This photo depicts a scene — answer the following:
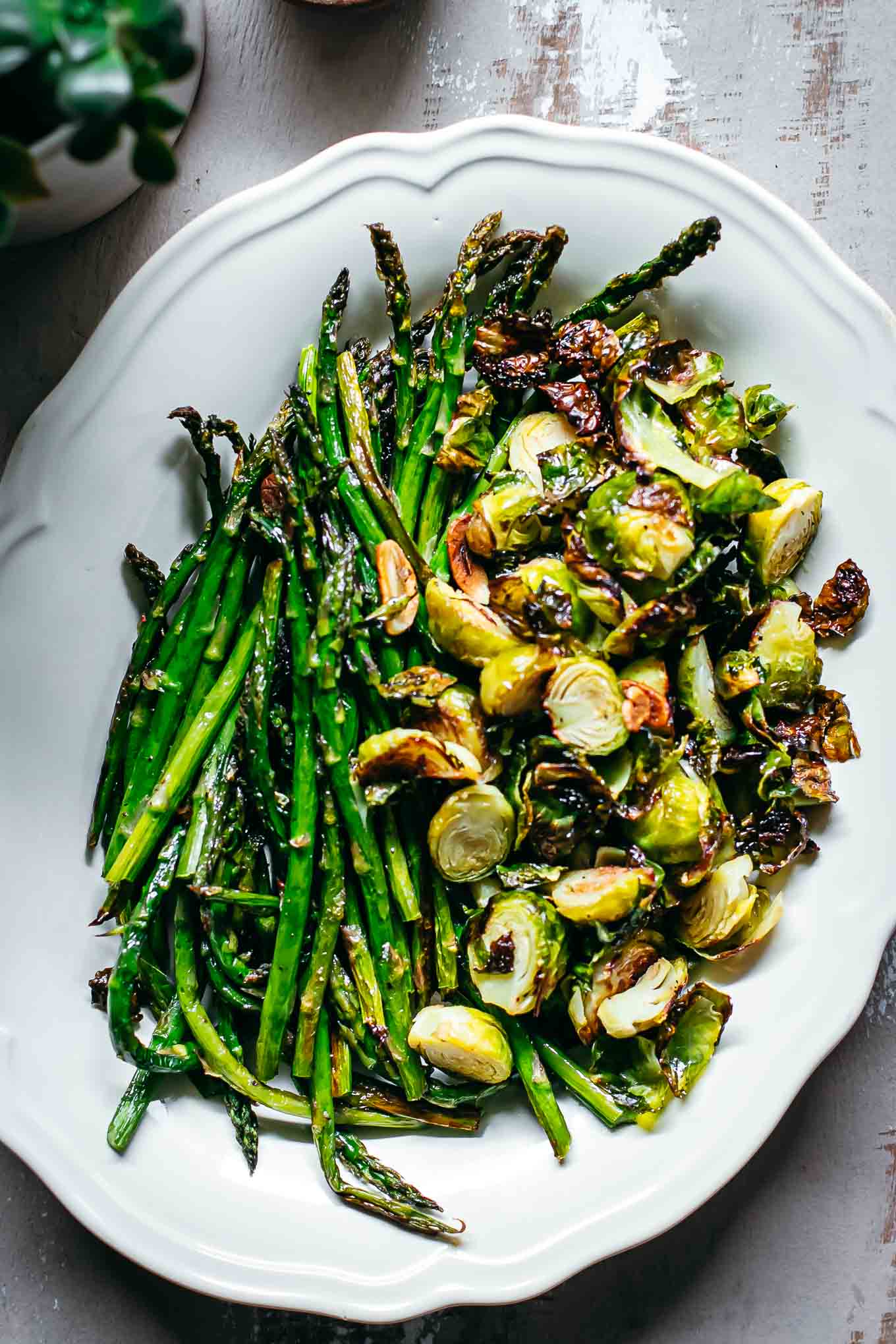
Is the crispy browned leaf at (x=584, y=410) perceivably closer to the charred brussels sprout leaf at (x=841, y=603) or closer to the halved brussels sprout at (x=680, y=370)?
the halved brussels sprout at (x=680, y=370)

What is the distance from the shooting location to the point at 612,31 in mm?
2682

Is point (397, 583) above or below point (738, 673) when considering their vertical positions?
below

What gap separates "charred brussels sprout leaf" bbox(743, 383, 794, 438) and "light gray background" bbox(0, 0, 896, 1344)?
1.90 ft

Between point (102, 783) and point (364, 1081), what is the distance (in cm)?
99

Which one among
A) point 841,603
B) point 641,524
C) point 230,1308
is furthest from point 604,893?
point 230,1308

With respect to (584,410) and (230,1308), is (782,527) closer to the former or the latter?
(584,410)

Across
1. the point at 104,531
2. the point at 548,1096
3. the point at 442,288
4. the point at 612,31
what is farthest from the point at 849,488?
the point at 104,531

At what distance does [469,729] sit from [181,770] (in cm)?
71

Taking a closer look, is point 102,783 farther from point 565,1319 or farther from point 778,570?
point 565,1319

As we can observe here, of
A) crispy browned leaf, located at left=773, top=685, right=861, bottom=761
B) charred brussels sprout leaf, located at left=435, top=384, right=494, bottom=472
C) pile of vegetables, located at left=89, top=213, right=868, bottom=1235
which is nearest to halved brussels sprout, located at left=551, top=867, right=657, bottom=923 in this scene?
pile of vegetables, located at left=89, top=213, right=868, bottom=1235

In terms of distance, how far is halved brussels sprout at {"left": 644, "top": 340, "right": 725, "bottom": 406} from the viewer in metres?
2.38

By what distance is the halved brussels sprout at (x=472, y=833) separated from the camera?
2.25 m

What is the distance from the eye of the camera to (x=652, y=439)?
7.58 ft

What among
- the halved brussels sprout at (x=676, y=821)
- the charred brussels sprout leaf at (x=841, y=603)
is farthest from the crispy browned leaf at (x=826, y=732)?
the halved brussels sprout at (x=676, y=821)
